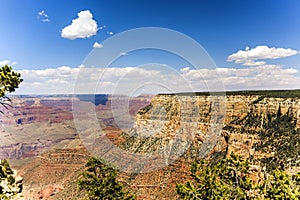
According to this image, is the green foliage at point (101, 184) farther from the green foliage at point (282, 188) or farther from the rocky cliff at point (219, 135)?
the rocky cliff at point (219, 135)

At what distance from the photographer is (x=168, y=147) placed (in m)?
87.8

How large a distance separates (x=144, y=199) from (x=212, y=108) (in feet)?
148

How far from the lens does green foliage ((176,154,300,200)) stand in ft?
51.4

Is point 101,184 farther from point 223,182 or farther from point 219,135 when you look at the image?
point 219,135

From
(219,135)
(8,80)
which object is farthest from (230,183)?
(219,135)

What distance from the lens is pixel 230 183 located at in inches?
688

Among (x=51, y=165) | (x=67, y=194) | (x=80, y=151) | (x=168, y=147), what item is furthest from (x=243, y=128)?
(x=51, y=165)

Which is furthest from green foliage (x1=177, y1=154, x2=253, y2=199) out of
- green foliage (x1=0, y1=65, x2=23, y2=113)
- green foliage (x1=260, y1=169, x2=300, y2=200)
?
green foliage (x1=0, y1=65, x2=23, y2=113)

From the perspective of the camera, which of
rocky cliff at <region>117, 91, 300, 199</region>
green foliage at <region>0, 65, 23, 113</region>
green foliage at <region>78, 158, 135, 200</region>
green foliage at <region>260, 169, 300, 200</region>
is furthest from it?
rocky cliff at <region>117, 91, 300, 199</region>

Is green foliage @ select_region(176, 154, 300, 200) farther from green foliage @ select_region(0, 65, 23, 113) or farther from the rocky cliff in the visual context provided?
the rocky cliff

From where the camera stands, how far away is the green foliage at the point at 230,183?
15.7 metres

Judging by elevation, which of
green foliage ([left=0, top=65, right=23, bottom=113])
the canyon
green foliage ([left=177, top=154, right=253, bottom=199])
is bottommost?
the canyon

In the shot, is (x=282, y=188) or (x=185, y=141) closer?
(x=282, y=188)

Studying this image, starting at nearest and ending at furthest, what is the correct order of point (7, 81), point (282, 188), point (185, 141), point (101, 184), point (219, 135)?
1. point (7, 81)
2. point (282, 188)
3. point (101, 184)
4. point (219, 135)
5. point (185, 141)
